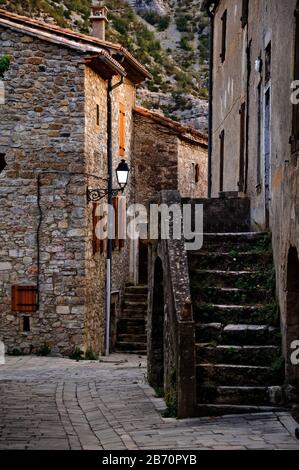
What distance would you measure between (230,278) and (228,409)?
2.10m

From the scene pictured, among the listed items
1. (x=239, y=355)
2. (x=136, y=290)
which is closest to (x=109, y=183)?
(x=136, y=290)

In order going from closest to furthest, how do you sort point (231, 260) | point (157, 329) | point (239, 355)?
point (239, 355) → point (231, 260) → point (157, 329)

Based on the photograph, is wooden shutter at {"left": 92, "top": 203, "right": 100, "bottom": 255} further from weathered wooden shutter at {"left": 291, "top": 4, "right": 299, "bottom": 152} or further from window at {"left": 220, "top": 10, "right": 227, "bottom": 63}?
weathered wooden shutter at {"left": 291, "top": 4, "right": 299, "bottom": 152}

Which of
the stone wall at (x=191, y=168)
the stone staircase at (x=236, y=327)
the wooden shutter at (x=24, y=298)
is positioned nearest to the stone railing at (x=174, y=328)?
the stone staircase at (x=236, y=327)

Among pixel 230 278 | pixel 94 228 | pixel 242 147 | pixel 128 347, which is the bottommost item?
pixel 128 347

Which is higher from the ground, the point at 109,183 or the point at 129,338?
the point at 109,183

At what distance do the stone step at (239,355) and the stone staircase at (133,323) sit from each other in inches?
499

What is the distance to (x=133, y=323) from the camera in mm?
23469

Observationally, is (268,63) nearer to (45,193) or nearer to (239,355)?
(239,355)

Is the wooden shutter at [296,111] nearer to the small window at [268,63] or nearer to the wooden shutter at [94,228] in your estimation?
the small window at [268,63]

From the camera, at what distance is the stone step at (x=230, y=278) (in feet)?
36.0

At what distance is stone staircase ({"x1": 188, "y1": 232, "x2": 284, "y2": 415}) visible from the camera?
31.3 feet
